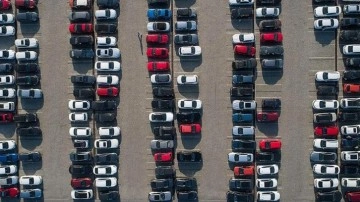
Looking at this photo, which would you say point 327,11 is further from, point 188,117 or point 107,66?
point 107,66

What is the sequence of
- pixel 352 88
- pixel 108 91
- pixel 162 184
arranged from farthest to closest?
1. pixel 108 91
2. pixel 162 184
3. pixel 352 88

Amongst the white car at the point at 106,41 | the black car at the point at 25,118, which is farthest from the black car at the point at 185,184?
the black car at the point at 25,118

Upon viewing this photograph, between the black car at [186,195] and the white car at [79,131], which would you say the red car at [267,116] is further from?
the white car at [79,131]

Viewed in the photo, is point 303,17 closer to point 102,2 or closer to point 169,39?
point 169,39

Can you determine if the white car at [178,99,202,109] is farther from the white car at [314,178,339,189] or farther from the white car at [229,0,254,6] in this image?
the white car at [314,178,339,189]

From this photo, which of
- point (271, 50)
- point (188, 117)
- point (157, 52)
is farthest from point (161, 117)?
point (271, 50)

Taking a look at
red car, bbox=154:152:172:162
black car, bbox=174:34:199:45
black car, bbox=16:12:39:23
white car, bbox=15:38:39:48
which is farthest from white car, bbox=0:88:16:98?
black car, bbox=174:34:199:45
